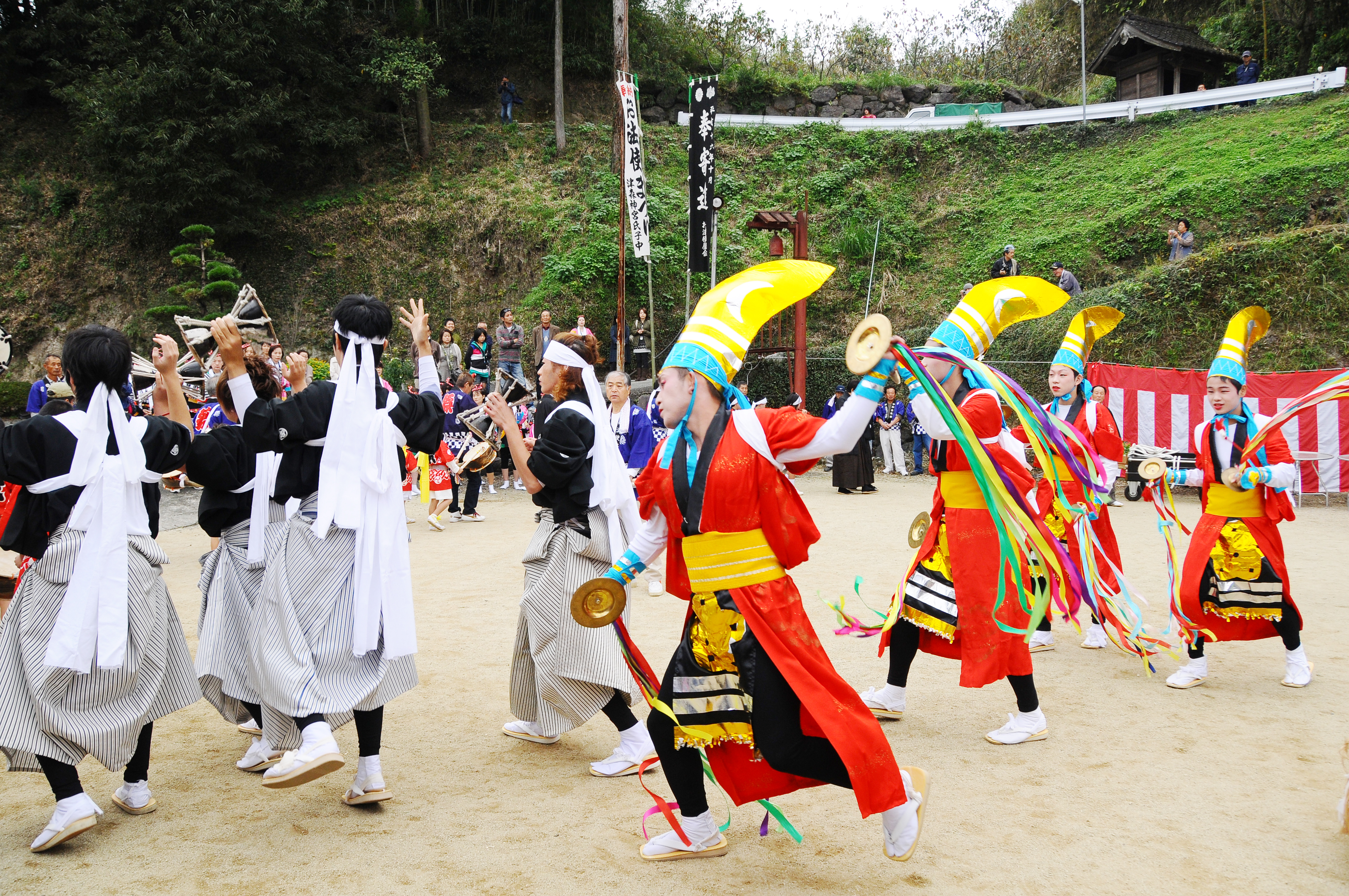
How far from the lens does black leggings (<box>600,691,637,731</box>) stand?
3.95 m

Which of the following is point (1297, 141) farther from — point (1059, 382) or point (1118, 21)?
point (1059, 382)

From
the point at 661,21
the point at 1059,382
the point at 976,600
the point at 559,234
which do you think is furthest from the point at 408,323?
the point at 661,21

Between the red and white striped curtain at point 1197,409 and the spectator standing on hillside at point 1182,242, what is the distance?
389 centimetres

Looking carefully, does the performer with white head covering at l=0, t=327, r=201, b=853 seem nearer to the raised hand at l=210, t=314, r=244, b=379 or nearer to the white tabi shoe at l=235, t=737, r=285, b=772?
the raised hand at l=210, t=314, r=244, b=379

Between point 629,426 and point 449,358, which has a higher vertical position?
point 449,358

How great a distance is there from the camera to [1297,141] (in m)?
19.8

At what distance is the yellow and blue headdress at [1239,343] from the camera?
502 cm

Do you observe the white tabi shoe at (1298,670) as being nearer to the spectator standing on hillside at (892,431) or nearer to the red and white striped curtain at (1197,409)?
the red and white striped curtain at (1197,409)

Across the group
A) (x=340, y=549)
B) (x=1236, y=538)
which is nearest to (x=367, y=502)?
(x=340, y=549)

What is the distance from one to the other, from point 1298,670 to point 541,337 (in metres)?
10.9

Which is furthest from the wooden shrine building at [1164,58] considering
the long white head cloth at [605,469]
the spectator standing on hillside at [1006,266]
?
the long white head cloth at [605,469]

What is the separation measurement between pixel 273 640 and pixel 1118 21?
35.3 metres

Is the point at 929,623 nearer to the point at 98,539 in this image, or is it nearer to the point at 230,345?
the point at 230,345

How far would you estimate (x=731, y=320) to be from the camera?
2.99 metres
